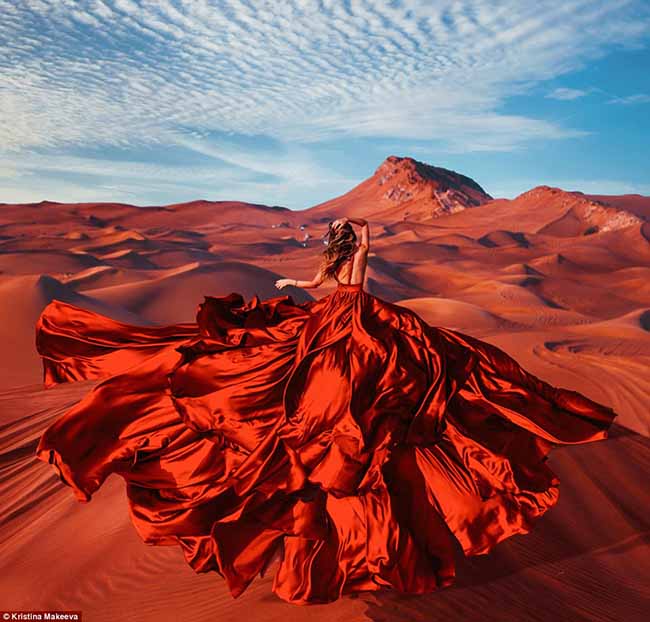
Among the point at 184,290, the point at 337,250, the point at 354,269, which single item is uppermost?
the point at 337,250

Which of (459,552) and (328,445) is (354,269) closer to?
(328,445)

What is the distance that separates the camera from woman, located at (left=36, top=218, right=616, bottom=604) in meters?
4.39

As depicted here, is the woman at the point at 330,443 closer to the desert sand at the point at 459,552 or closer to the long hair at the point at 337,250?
the long hair at the point at 337,250

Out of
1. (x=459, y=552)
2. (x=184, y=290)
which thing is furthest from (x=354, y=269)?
(x=184, y=290)

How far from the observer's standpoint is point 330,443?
4324mm

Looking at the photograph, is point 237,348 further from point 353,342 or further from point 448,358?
point 448,358

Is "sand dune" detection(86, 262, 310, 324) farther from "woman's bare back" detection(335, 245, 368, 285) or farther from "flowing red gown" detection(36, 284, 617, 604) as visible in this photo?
"woman's bare back" detection(335, 245, 368, 285)

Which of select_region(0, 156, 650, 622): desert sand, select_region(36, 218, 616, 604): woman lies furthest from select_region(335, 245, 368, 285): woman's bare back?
select_region(0, 156, 650, 622): desert sand

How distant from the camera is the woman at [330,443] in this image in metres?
4.39

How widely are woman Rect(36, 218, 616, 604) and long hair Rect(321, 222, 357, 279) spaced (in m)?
0.01

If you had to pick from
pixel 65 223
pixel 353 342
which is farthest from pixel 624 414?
pixel 65 223

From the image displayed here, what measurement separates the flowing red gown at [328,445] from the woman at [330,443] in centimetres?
1

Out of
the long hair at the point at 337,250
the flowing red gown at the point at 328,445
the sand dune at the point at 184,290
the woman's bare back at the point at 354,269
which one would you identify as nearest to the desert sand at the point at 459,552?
the sand dune at the point at 184,290

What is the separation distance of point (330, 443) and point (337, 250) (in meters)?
1.45
